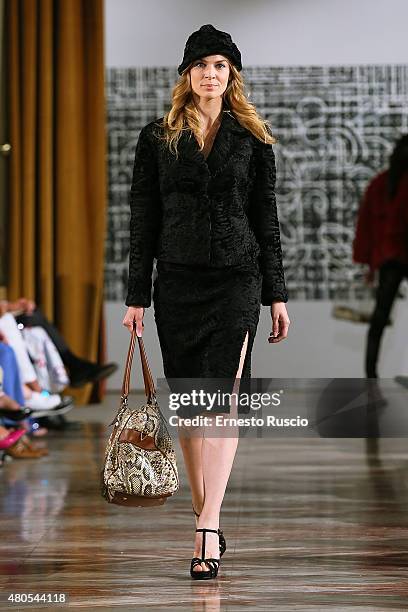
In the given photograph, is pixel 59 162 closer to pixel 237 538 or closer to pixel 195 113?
pixel 237 538

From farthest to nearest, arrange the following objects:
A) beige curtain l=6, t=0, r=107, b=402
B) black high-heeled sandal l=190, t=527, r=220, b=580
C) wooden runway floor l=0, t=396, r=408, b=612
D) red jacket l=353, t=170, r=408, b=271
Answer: red jacket l=353, t=170, r=408, b=271 < beige curtain l=6, t=0, r=107, b=402 < black high-heeled sandal l=190, t=527, r=220, b=580 < wooden runway floor l=0, t=396, r=408, b=612

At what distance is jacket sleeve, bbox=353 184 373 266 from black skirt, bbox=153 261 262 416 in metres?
3.77

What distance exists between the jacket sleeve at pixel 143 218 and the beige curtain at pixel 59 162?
3.45 metres

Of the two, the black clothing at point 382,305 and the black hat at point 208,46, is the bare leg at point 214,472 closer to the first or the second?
the black hat at point 208,46

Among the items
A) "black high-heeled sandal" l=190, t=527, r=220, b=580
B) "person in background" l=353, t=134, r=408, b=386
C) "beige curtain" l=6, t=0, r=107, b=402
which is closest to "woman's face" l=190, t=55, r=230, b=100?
"black high-heeled sandal" l=190, t=527, r=220, b=580

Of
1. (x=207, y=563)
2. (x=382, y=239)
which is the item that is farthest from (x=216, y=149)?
(x=382, y=239)

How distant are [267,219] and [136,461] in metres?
0.53

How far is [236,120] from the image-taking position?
2.36 metres

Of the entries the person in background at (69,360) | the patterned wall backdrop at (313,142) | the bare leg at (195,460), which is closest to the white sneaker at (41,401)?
the person in background at (69,360)

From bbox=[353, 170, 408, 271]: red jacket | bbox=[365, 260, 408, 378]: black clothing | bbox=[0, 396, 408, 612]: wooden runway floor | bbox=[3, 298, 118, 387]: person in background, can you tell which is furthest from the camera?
bbox=[365, 260, 408, 378]: black clothing

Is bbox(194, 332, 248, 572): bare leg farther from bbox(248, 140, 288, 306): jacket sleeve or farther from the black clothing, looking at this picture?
the black clothing

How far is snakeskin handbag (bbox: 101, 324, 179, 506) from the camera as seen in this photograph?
2354mm

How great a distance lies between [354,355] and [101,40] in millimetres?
1961

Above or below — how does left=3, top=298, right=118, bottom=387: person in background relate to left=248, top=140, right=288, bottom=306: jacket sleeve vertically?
below
